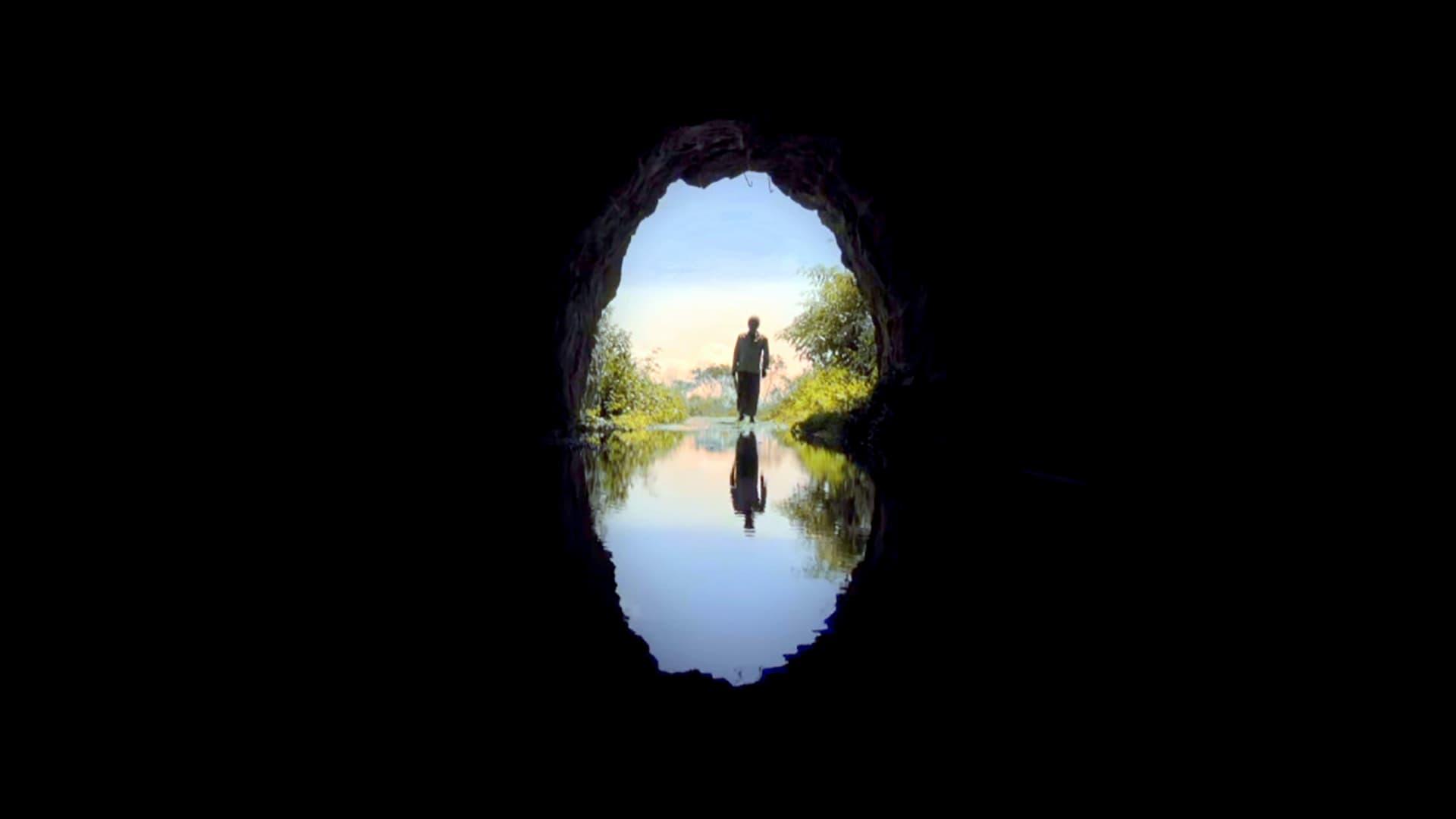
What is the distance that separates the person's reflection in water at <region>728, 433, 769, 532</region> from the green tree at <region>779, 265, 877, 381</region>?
8964mm

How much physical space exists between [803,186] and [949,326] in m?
3.95

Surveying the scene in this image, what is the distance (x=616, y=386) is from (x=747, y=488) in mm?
10855

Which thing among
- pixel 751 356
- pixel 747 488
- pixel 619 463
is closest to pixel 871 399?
pixel 619 463

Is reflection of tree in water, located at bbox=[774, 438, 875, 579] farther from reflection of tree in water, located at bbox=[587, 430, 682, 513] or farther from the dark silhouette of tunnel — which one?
reflection of tree in water, located at bbox=[587, 430, 682, 513]

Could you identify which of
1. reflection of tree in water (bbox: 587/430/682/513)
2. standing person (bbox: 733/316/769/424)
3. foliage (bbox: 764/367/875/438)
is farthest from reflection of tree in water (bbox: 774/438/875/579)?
standing person (bbox: 733/316/769/424)

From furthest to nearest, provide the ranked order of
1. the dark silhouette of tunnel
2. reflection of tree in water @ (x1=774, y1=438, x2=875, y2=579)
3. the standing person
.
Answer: the standing person
reflection of tree in water @ (x1=774, y1=438, x2=875, y2=579)
the dark silhouette of tunnel

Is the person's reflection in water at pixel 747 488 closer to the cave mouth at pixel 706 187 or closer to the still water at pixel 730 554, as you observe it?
the still water at pixel 730 554

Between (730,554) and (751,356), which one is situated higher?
(751,356)

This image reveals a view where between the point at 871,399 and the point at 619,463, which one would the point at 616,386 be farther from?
the point at 619,463

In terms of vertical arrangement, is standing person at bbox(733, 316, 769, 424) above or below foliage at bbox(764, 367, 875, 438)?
above

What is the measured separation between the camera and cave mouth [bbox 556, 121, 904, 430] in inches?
331

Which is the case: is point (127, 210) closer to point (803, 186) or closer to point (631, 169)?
point (631, 169)

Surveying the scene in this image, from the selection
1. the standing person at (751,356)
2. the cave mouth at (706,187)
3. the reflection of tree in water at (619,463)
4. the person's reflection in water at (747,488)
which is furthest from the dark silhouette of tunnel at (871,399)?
the standing person at (751,356)

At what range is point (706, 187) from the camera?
34.8ft
